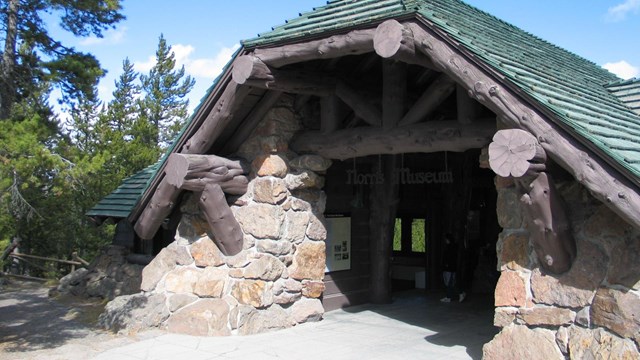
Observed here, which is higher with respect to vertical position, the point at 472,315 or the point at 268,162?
the point at 268,162

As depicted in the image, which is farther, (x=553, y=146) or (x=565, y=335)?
(x=565, y=335)

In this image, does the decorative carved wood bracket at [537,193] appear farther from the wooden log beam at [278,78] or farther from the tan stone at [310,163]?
the tan stone at [310,163]

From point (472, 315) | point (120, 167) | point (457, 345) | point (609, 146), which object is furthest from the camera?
point (120, 167)

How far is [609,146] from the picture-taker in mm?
5203

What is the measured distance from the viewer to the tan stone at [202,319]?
812 cm

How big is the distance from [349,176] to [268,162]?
6.14 ft

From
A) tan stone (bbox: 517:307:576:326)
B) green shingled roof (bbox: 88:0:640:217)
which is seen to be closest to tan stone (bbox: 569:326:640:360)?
tan stone (bbox: 517:307:576:326)

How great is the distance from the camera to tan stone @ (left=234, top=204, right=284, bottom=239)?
8531 millimetres

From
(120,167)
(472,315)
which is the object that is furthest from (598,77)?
(120,167)

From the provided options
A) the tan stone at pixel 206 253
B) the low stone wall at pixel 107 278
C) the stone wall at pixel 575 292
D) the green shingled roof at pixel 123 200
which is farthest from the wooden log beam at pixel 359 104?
the low stone wall at pixel 107 278

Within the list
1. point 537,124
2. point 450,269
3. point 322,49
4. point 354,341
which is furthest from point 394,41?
point 450,269

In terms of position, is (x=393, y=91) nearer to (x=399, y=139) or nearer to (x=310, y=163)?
Result: (x=399, y=139)

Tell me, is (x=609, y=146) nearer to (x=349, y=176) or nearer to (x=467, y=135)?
(x=467, y=135)

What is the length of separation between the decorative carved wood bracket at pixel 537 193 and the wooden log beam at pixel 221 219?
428cm
